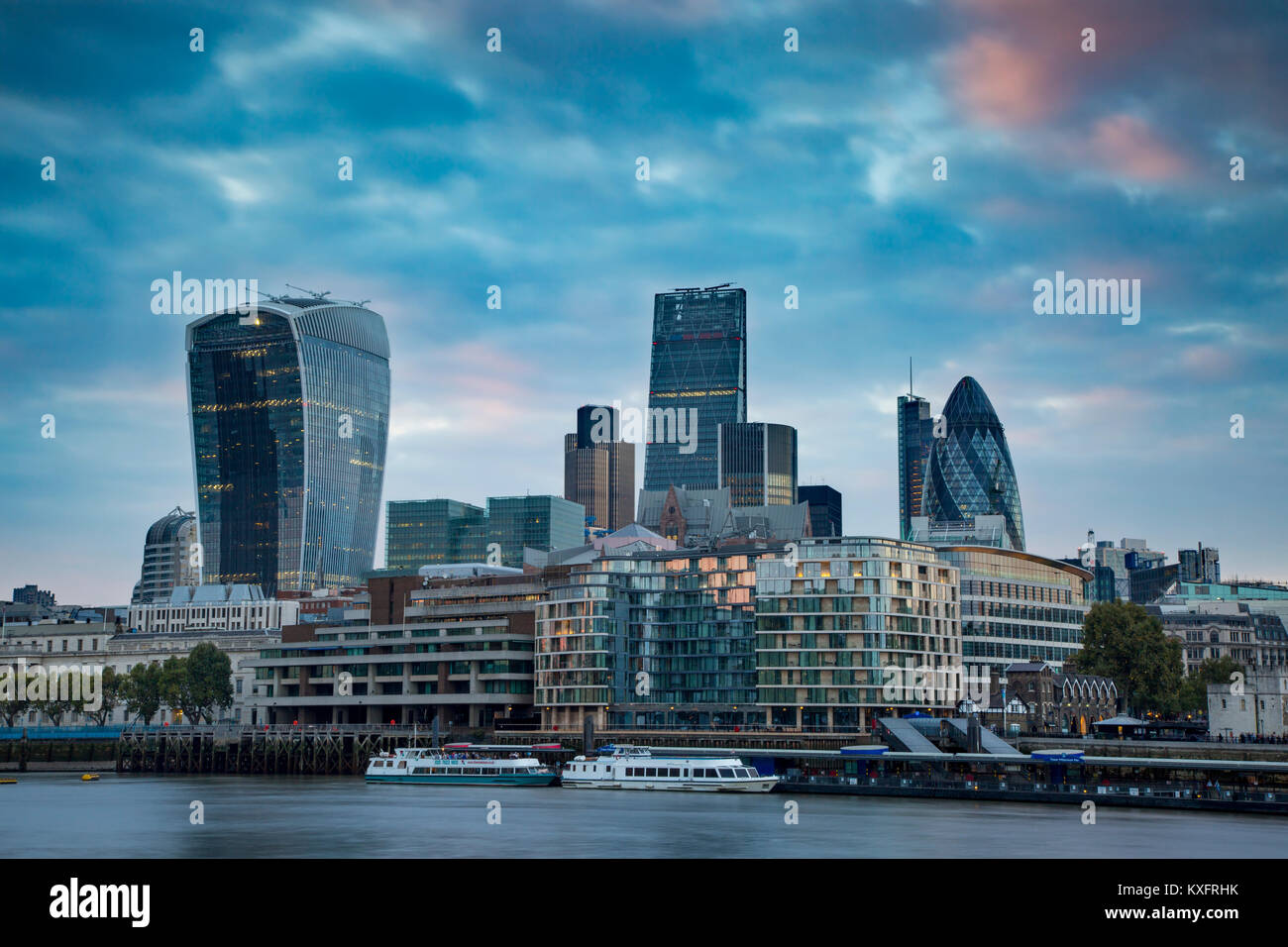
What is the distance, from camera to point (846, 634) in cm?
18475

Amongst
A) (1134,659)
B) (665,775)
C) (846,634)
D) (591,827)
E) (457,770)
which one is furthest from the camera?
(1134,659)

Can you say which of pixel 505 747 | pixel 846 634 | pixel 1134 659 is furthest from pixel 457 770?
pixel 1134 659

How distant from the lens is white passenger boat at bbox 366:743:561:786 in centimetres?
15662

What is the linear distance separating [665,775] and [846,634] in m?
45.2

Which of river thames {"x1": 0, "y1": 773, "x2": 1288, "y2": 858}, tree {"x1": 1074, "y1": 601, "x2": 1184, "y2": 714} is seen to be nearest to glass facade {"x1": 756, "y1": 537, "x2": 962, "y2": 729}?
tree {"x1": 1074, "y1": 601, "x2": 1184, "y2": 714}

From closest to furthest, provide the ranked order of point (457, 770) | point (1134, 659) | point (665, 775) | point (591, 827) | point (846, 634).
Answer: point (591, 827) → point (665, 775) → point (457, 770) → point (846, 634) → point (1134, 659)

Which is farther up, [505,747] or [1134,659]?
[1134,659]

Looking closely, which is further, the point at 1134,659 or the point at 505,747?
the point at 1134,659

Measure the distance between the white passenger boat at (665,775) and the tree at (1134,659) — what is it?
6496 centimetres

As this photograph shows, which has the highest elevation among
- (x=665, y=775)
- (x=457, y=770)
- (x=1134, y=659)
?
(x=1134, y=659)

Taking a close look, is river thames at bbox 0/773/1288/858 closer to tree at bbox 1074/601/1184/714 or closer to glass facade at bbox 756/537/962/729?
glass facade at bbox 756/537/962/729

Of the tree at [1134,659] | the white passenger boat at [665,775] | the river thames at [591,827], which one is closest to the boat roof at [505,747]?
the white passenger boat at [665,775]

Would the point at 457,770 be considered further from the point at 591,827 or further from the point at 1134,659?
the point at 1134,659
